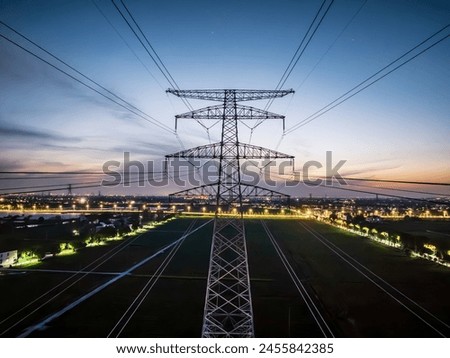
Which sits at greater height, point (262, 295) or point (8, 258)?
point (8, 258)

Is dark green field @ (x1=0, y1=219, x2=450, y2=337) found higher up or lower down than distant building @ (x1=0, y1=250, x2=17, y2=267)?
lower down

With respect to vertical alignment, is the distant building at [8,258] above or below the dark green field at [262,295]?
above

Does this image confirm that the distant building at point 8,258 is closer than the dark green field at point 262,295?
No

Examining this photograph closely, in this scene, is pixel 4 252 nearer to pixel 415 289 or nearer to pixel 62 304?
pixel 62 304

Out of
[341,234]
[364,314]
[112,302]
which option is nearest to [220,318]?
[112,302]
